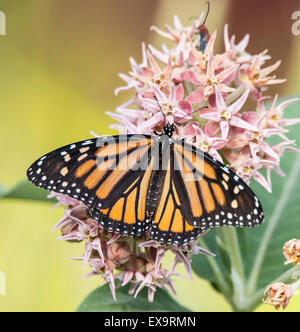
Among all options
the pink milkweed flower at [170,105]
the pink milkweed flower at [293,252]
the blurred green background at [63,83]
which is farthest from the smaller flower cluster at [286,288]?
the blurred green background at [63,83]

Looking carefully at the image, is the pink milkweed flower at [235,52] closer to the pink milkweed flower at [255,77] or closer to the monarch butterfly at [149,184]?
the pink milkweed flower at [255,77]

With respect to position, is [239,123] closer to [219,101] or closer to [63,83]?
[219,101]

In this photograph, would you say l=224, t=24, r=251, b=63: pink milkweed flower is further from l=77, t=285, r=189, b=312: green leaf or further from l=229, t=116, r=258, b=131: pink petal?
l=77, t=285, r=189, b=312: green leaf

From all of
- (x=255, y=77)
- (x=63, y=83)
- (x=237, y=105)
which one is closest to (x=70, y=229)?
(x=237, y=105)

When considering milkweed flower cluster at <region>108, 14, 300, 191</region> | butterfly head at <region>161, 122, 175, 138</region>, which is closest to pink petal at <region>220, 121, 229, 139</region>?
milkweed flower cluster at <region>108, 14, 300, 191</region>

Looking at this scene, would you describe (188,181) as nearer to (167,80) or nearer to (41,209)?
(167,80)

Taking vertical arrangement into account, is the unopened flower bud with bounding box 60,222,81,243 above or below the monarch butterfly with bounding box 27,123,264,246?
below
